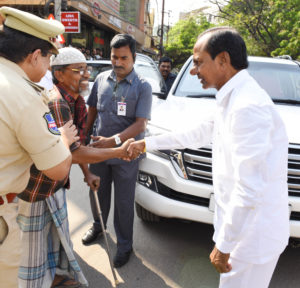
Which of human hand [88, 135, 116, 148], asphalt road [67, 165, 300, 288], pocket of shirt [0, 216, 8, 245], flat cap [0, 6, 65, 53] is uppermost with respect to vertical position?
flat cap [0, 6, 65, 53]

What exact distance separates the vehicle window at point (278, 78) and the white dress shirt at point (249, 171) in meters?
2.07

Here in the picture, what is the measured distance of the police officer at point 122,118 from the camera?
7.97 ft

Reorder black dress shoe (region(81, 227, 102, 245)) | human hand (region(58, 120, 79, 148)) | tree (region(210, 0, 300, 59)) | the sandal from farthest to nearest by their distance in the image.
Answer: tree (region(210, 0, 300, 59)), black dress shoe (region(81, 227, 102, 245)), the sandal, human hand (region(58, 120, 79, 148))

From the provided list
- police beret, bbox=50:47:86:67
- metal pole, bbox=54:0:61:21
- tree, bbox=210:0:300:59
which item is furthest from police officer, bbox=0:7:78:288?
tree, bbox=210:0:300:59

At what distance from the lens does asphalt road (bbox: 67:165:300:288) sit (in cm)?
233

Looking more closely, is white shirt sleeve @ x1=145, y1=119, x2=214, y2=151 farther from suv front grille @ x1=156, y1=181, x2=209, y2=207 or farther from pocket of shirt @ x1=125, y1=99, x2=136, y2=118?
suv front grille @ x1=156, y1=181, x2=209, y2=207

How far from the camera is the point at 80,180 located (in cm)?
424

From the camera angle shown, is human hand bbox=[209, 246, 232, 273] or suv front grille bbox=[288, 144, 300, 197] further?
suv front grille bbox=[288, 144, 300, 197]

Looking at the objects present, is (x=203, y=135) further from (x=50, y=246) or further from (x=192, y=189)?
(x=50, y=246)

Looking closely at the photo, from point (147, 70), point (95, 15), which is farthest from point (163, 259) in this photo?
point (95, 15)

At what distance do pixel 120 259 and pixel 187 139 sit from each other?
1.23m

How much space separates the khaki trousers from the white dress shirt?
0.90 metres

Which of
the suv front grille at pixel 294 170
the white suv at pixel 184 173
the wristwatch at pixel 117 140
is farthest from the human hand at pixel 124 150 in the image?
the suv front grille at pixel 294 170

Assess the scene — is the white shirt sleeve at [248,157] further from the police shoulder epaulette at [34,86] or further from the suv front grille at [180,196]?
the suv front grille at [180,196]
